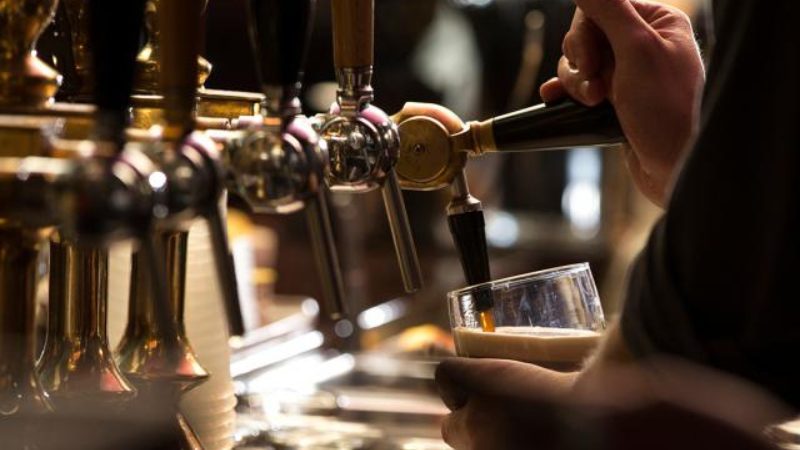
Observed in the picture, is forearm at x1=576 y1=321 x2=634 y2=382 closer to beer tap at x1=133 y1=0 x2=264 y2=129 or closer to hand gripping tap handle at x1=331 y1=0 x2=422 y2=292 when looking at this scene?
hand gripping tap handle at x1=331 y1=0 x2=422 y2=292

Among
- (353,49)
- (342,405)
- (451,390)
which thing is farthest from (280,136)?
(342,405)

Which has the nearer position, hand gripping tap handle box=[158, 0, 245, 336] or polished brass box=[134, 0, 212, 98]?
hand gripping tap handle box=[158, 0, 245, 336]

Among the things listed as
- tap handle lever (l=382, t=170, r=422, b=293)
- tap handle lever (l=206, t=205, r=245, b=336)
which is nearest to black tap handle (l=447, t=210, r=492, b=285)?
tap handle lever (l=382, t=170, r=422, b=293)

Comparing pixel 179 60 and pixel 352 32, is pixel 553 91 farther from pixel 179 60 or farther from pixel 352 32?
pixel 179 60

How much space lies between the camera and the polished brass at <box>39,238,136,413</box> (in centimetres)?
83

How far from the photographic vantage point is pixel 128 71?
0.63m

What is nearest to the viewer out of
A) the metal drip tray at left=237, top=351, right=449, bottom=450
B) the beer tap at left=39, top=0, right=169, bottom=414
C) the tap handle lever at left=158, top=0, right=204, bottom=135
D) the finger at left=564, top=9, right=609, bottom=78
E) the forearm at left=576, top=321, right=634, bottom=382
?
the beer tap at left=39, top=0, right=169, bottom=414

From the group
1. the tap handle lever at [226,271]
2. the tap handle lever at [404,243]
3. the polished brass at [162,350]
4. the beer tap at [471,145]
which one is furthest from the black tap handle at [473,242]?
the tap handle lever at [226,271]

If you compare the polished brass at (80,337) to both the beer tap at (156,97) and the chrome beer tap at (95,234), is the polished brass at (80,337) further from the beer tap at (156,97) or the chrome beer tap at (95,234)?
the beer tap at (156,97)

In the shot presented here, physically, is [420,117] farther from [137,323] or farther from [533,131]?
[137,323]

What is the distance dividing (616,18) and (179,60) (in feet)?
1.45

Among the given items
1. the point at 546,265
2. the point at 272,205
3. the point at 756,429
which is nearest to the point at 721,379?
the point at 756,429

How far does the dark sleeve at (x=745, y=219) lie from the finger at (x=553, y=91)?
0.93ft

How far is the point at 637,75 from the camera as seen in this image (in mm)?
A: 1014
